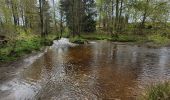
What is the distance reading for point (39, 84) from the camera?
37.7 feet

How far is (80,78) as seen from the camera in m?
12.5

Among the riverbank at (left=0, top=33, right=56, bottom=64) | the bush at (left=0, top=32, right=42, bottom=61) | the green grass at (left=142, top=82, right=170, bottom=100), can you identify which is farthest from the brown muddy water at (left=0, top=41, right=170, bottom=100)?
the green grass at (left=142, top=82, right=170, bottom=100)

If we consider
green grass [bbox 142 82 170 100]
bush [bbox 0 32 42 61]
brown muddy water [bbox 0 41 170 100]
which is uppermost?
bush [bbox 0 32 42 61]

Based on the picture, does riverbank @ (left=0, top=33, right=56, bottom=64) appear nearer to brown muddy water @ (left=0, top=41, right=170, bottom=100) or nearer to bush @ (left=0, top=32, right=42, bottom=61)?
bush @ (left=0, top=32, right=42, bottom=61)

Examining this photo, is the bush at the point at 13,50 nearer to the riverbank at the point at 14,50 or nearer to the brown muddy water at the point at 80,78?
the riverbank at the point at 14,50

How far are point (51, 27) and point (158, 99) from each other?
57.6 meters

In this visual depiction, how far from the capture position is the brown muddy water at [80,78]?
9.88m

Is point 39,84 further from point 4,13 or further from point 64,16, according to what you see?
point 64,16

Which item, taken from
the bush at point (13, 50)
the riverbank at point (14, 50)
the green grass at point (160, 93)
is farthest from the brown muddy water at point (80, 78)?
the green grass at point (160, 93)

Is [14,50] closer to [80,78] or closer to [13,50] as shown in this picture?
[13,50]

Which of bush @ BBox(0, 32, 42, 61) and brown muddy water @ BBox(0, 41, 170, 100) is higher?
Result: bush @ BBox(0, 32, 42, 61)

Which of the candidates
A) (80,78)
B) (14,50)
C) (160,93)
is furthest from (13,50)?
(160,93)

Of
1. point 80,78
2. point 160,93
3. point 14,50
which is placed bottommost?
point 80,78

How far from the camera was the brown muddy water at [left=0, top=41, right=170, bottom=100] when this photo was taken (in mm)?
9875
